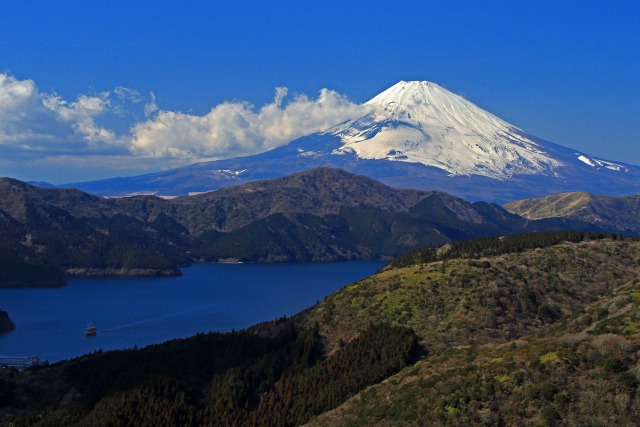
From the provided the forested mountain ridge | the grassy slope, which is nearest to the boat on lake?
the forested mountain ridge

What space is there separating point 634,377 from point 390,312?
5180 cm

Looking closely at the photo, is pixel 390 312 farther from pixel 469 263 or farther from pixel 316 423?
pixel 316 423

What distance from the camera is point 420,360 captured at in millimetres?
80875

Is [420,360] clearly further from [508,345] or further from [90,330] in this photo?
[90,330]

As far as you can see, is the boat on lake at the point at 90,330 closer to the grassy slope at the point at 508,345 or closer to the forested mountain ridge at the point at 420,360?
the forested mountain ridge at the point at 420,360

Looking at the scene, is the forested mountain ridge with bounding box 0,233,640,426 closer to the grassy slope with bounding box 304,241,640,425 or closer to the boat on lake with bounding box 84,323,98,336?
the grassy slope with bounding box 304,241,640,425

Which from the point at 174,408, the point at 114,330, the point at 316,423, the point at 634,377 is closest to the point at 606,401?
the point at 634,377

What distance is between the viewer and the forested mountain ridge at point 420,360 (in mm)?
56875

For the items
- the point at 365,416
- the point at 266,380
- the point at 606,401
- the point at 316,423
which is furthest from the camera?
the point at 266,380

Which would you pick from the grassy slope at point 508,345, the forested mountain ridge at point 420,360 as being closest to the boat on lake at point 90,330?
the forested mountain ridge at point 420,360

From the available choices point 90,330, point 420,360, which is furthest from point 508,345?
point 90,330

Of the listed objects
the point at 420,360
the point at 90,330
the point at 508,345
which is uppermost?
the point at 508,345

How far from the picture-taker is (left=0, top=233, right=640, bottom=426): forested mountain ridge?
56875 mm

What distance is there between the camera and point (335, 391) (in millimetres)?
75625
